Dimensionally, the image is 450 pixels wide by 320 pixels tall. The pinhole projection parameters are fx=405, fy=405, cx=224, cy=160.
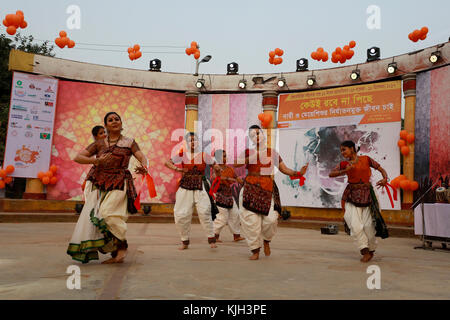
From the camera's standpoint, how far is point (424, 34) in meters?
10.0

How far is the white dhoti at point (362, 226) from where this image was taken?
505cm

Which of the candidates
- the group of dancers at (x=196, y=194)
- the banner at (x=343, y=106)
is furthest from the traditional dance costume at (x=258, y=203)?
the banner at (x=343, y=106)

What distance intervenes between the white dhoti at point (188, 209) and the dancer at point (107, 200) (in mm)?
1642

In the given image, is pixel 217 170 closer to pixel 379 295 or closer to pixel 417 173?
pixel 379 295

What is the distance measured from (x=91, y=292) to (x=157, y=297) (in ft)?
1.64

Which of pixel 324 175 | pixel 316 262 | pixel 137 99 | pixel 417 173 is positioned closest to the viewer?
pixel 316 262

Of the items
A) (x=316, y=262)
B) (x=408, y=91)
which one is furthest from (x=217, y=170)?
(x=408, y=91)

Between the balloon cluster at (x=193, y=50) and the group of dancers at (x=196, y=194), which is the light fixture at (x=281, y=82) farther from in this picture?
the group of dancers at (x=196, y=194)

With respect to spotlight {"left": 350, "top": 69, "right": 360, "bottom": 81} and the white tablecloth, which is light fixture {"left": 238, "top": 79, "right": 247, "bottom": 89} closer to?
spotlight {"left": 350, "top": 69, "right": 360, "bottom": 81}

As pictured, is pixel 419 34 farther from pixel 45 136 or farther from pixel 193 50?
pixel 45 136

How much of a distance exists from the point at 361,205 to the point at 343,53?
7418 millimetres

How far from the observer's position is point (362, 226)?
16.7 ft

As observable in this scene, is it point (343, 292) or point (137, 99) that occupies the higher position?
point (137, 99)

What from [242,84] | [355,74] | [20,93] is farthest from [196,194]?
[20,93]
